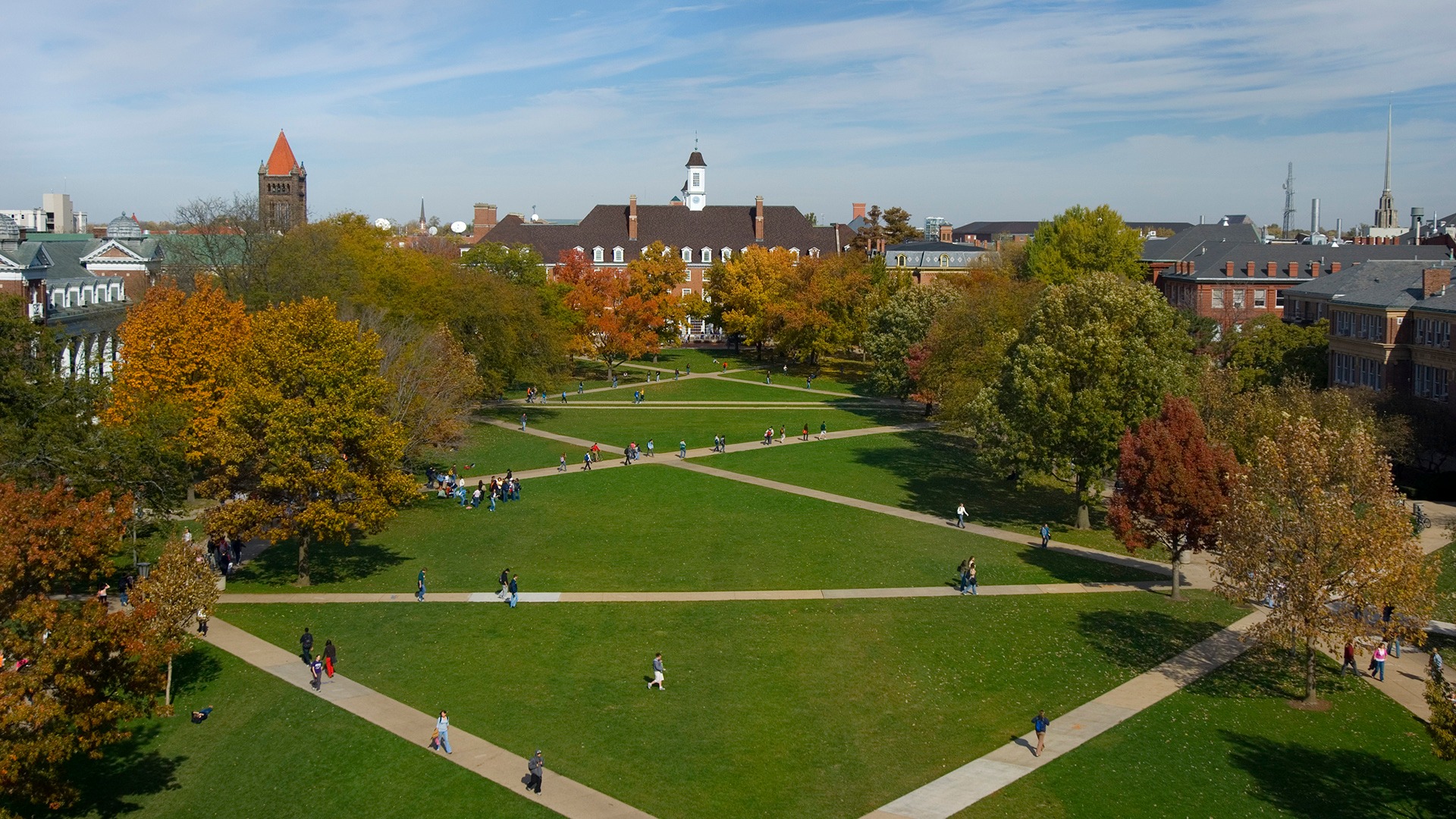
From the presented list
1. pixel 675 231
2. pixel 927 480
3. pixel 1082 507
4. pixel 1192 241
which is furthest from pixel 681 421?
pixel 675 231

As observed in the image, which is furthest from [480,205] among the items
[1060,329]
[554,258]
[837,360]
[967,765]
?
[967,765]

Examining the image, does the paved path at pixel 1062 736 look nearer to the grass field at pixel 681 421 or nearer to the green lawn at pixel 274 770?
the green lawn at pixel 274 770

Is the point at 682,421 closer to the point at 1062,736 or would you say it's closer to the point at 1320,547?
the point at 1062,736

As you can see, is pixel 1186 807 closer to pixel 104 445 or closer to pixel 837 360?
pixel 104 445

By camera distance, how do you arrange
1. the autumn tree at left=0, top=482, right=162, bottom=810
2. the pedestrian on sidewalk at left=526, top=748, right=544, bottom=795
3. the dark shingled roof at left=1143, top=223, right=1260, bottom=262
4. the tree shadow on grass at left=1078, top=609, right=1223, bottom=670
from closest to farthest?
the autumn tree at left=0, top=482, right=162, bottom=810 < the pedestrian on sidewalk at left=526, top=748, right=544, bottom=795 < the tree shadow on grass at left=1078, top=609, right=1223, bottom=670 < the dark shingled roof at left=1143, top=223, right=1260, bottom=262

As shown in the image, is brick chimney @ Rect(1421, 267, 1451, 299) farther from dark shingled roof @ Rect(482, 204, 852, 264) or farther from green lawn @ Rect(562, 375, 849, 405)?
dark shingled roof @ Rect(482, 204, 852, 264)

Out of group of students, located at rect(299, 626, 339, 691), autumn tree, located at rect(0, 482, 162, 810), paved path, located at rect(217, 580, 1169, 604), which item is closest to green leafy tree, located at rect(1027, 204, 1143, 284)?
paved path, located at rect(217, 580, 1169, 604)
